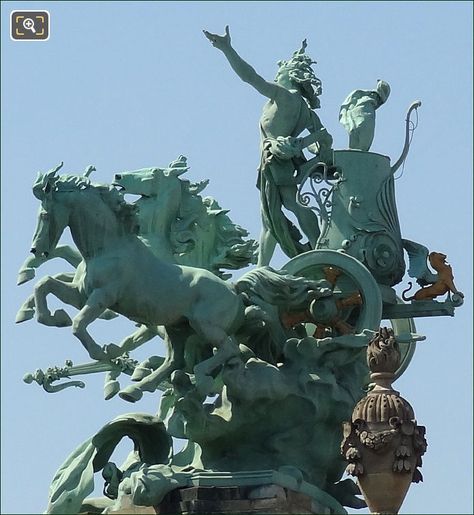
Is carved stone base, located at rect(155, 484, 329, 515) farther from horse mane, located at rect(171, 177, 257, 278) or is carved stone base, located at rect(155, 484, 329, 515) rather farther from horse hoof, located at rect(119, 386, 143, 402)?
horse mane, located at rect(171, 177, 257, 278)

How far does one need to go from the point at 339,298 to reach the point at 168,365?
1867mm

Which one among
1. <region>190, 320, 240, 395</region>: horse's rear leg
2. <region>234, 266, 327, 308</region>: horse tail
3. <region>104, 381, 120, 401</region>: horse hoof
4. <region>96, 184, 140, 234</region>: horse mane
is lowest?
<region>190, 320, 240, 395</region>: horse's rear leg

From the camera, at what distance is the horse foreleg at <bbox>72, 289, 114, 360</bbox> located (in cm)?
2520

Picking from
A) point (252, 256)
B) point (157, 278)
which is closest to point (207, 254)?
point (252, 256)

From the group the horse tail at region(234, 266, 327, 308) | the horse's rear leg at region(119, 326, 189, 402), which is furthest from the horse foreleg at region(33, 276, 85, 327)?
the horse tail at region(234, 266, 327, 308)

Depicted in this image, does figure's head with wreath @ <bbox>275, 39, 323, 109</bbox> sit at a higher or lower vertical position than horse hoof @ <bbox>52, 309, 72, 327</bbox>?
higher

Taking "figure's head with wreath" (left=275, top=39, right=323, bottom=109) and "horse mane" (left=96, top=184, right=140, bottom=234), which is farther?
"figure's head with wreath" (left=275, top=39, right=323, bottom=109)

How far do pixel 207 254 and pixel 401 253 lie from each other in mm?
1955

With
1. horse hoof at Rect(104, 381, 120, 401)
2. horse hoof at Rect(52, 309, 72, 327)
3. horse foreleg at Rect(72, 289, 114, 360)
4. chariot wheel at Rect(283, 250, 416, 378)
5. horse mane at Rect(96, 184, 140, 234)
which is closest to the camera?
horse foreleg at Rect(72, 289, 114, 360)

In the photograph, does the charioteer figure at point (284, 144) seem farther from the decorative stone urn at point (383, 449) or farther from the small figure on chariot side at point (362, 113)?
the decorative stone urn at point (383, 449)

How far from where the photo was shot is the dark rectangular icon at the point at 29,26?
26.5 meters

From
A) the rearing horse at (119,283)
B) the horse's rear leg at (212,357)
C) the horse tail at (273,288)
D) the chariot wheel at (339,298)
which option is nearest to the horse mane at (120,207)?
the rearing horse at (119,283)

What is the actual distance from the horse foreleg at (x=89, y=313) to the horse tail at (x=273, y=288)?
55.0 inches

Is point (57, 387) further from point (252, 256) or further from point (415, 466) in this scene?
point (415, 466)
